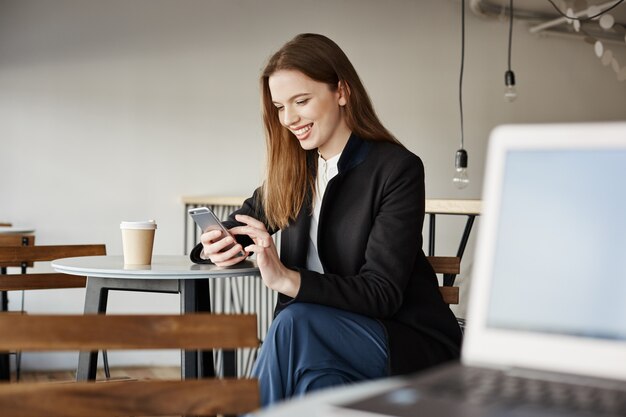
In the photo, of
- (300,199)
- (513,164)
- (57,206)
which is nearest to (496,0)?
(57,206)

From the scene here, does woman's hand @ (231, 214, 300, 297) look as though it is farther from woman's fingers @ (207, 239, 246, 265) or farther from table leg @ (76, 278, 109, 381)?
table leg @ (76, 278, 109, 381)

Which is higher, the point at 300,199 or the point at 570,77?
the point at 570,77

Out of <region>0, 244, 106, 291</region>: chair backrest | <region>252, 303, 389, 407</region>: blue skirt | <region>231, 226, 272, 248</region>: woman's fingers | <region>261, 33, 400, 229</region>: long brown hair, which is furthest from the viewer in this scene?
<region>0, 244, 106, 291</region>: chair backrest

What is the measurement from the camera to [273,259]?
1.72m

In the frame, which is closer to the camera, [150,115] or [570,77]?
[150,115]

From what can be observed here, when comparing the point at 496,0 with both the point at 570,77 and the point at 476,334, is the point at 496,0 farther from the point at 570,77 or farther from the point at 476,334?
the point at 476,334

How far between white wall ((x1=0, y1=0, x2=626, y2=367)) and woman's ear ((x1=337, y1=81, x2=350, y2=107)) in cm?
339

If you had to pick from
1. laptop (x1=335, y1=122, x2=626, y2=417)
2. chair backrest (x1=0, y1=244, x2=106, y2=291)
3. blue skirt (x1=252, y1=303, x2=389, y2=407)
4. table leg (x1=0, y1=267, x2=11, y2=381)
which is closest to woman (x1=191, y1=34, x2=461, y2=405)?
blue skirt (x1=252, y1=303, x2=389, y2=407)

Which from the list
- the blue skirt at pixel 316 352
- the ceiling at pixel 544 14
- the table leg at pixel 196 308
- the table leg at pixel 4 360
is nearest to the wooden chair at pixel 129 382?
the blue skirt at pixel 316 352

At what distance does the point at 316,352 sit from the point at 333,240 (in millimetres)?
427

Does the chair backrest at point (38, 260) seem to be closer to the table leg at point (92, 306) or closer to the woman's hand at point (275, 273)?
the table leg at point (92, 306)

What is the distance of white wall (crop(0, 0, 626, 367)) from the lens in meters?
5.06

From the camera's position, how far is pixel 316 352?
5.40ft

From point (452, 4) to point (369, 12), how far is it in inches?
29.9
